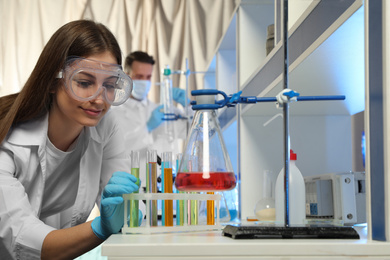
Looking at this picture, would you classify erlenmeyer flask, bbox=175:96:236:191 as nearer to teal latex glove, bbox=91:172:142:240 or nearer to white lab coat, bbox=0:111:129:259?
teal latex glove, bbox=91:172:142:240

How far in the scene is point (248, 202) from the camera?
2.18 metres

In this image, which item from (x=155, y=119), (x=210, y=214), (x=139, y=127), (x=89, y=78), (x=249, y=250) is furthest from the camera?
(x=139, y=127)

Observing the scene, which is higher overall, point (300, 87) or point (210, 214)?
point (300, 87)

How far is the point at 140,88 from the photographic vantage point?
3.89m

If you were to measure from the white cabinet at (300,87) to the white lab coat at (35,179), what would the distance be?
0.61m

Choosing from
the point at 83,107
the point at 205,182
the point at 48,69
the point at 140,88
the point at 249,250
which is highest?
the point at 140,88

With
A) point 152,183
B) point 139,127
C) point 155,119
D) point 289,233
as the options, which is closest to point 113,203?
point 152,183

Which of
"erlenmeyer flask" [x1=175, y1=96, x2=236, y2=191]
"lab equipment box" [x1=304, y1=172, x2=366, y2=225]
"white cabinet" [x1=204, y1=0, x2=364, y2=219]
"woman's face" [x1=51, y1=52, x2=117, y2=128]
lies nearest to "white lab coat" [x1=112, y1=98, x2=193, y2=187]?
"white cabinet" [x1=204, y1=0, x2=364, y2=219]

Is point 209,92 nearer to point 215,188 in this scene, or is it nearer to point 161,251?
point 215,188

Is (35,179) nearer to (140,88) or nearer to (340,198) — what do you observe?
(340,198)

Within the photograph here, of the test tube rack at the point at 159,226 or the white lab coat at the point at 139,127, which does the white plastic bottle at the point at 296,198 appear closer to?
the test tube rack at the point at 159,226

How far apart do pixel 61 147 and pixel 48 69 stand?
0.32 m

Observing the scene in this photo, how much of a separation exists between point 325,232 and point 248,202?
1330 mm

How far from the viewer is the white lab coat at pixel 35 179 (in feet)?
4.27
